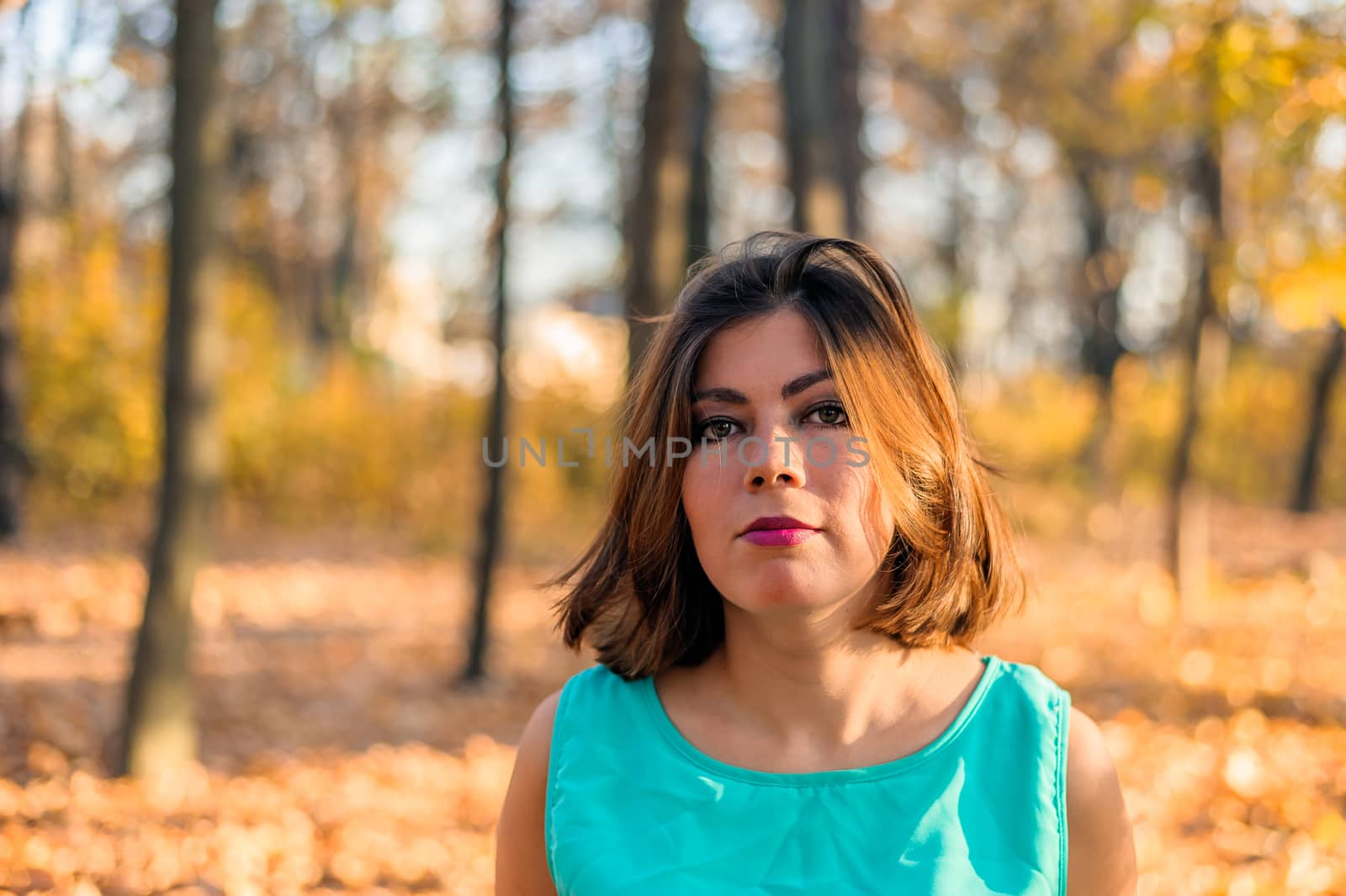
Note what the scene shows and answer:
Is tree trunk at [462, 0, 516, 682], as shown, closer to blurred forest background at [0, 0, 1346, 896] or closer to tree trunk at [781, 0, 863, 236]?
blurred forest background at [0, 0, 1346, 896]

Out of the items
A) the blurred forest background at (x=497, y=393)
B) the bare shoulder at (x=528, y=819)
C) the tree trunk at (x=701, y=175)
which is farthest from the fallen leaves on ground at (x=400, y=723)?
the tree trunk at (x=701, y=175)

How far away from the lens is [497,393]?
23.8 feet

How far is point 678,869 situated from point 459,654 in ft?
23.9

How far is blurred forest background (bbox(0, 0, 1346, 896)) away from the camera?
16.1 feet

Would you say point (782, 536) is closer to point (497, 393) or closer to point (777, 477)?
point (777, 477)

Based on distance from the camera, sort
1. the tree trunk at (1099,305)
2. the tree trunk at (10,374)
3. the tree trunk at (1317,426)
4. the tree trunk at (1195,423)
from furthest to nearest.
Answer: the tree trunk at (1099,305) → the tree trunk at (1317,426) → the tree trunk at (10,374) → the tree trunk at (1195,423)

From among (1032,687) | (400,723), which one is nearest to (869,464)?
(1032,687)

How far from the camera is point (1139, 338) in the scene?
27656 millimetres

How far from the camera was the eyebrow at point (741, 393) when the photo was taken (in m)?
1.63

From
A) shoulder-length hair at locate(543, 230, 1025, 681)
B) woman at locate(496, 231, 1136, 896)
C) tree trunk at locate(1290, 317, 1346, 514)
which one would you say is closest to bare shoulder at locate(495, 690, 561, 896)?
woman at locate(496, 231, 1136, 896)

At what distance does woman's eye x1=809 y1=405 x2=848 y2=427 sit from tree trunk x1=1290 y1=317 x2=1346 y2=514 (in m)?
15.7

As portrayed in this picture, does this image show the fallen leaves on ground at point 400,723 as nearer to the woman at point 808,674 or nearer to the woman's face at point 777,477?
the woman at point 808,674

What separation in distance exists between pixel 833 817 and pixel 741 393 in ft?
1.95

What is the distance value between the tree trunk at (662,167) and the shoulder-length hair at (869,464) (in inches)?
125
